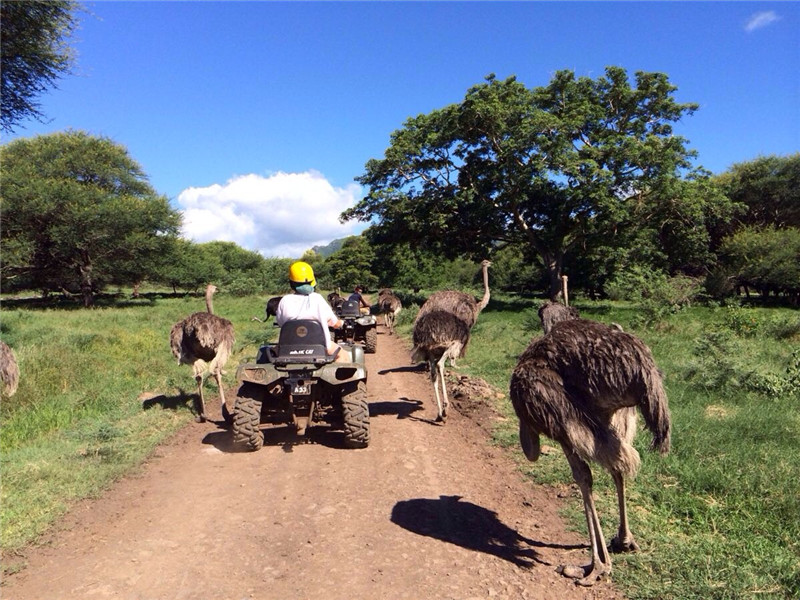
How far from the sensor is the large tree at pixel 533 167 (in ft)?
68.1

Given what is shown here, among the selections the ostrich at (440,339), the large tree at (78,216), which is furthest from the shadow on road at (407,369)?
the large tree at (78,216)

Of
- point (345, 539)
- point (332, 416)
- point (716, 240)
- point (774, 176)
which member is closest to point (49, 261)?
point (332, 416)

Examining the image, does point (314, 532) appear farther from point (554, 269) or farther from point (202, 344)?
point (554, 269)

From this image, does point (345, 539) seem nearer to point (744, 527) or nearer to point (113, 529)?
point (113, 529)

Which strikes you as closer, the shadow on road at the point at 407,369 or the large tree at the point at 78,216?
the shadow on road at the point at 407,369

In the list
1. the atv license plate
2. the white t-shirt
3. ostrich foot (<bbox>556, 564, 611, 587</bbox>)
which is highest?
the white t-shirt

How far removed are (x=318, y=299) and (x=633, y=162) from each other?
1863 cm

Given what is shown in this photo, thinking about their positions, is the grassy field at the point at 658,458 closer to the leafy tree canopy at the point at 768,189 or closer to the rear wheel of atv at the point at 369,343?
the rear wheel of atv at the point at 369,343

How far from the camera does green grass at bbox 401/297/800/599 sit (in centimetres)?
334

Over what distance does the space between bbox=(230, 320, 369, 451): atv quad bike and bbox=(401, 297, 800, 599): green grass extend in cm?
190

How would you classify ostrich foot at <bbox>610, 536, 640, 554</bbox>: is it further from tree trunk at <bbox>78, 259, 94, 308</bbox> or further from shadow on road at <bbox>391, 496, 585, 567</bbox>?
tree trunk at <bbox>78, 259, 94, 308</bbox>

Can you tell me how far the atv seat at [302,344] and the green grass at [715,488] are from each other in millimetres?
2492

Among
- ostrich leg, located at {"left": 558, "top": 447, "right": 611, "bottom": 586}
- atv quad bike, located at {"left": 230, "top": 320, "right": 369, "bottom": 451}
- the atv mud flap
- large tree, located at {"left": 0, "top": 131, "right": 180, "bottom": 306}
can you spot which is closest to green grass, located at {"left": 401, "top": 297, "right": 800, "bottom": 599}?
ostrich leg, located at {"left": 558, "top": 447, "right": 611, "bottom": 586}

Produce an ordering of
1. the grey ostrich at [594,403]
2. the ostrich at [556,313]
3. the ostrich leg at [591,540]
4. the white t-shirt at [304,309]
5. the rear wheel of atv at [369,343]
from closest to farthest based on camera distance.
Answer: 1. the grey ostrich at [594,403]
2. the ostrich leg at [591,540]
3. the white t-shirt at [304,309]
4. the ostrich at [556,313]
5. the rear wheel of atv at [369,343]
